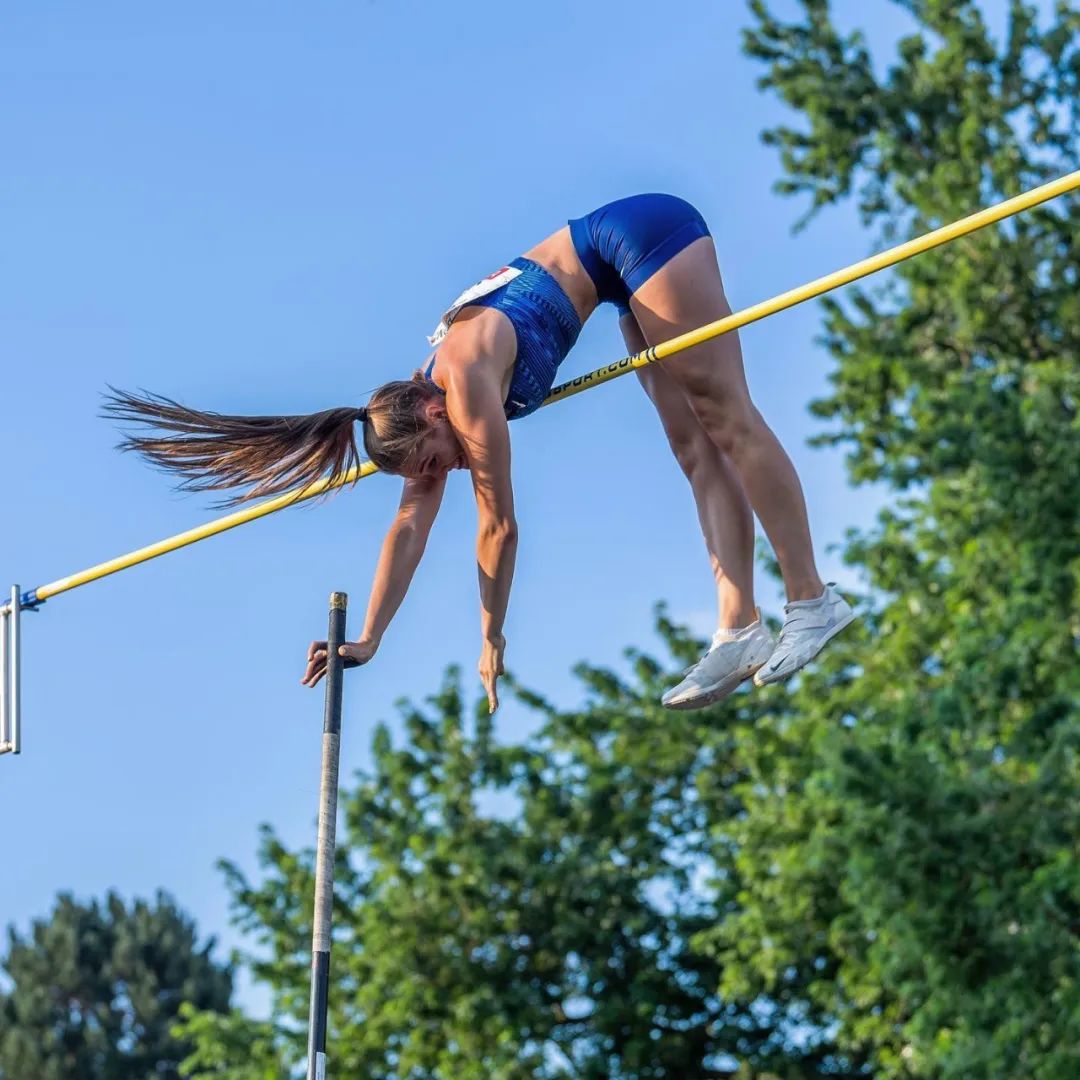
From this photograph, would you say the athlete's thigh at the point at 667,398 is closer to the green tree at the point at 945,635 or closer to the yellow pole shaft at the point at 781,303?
the yellow pole shaft at the point at 781,303

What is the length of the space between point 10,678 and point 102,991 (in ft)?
122

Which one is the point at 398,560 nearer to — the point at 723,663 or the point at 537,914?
the point at 723,663

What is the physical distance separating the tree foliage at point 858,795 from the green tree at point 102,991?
22.5 metres

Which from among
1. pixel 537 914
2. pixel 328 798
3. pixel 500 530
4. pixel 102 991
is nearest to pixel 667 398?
pixel 500 530

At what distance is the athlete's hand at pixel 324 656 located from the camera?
6.11 metres

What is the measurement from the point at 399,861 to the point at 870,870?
6.49 metres

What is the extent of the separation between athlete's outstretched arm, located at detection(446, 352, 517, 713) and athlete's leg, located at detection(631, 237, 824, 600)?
0.55 m

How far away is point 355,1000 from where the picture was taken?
20172 mm

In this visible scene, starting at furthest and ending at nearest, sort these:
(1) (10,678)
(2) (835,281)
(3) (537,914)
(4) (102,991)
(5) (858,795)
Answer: (4) (102,991) → (3) (537,914) → (5) (858,795) → (1) (10,678) → (2) (835,281)

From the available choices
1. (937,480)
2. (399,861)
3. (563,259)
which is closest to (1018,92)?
(937,480)

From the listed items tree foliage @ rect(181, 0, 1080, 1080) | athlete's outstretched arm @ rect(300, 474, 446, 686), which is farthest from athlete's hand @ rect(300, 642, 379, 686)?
tree foliage @ rect(181, 0, 1080, 1080)

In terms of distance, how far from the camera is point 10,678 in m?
7.66

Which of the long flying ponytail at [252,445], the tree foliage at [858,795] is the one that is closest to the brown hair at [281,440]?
the long flying ponytail at [252,445]

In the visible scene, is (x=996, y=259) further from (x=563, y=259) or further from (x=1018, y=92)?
(x=563, y=259)
